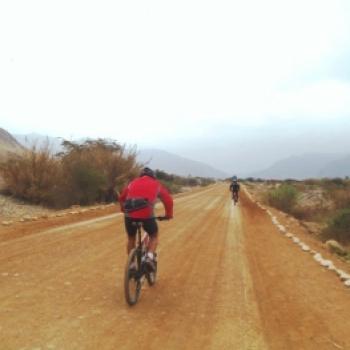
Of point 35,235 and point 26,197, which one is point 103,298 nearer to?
point 35,235

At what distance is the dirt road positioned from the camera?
233 inches

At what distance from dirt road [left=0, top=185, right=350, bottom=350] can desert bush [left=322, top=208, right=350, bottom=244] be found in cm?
848

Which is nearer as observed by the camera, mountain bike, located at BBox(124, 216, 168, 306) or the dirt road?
the dirt road

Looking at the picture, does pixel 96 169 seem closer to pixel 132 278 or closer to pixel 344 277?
pixel 344 277

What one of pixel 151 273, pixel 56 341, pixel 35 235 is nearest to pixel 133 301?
pixel 151 273

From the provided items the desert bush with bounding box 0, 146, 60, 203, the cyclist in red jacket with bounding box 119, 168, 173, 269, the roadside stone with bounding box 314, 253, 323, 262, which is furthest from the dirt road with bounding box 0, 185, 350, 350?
the desert bush with bounding box 0, 146, 60, 203

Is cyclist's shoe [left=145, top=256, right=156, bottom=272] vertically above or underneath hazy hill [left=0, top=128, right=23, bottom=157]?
underneath

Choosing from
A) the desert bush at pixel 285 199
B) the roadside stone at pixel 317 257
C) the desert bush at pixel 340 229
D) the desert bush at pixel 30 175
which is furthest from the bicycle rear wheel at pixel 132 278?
the desert bush at pixel 285 199

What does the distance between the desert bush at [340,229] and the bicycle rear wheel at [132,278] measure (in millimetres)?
15423

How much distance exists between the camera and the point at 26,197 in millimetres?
23328

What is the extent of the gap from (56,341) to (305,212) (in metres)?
30.9

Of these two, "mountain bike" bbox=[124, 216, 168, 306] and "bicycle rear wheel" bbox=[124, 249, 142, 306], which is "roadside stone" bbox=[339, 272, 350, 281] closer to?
"mountain bike" bbox=[124, 216, 168, 306]

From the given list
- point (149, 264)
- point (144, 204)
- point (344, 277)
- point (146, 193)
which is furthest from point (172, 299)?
point (344, 277)

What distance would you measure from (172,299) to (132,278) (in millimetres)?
904
